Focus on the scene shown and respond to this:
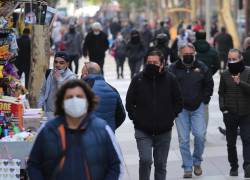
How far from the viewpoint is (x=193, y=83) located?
434 inches

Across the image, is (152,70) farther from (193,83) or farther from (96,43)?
(96,43)

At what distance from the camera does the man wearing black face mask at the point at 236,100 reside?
10875mm

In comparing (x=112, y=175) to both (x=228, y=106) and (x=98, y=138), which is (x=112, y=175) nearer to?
(x=98, y=138)

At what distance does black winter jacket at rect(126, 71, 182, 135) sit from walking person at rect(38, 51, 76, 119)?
44.7 inches

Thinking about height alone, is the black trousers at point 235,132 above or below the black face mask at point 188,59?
below

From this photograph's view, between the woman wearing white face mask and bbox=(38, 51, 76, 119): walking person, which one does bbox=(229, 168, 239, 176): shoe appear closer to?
bbox=(38, 51, 76, 119): walking person

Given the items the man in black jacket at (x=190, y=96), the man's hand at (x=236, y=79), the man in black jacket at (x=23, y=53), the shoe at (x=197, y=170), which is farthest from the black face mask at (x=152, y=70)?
the man in black jacket at (x=23, y=53)

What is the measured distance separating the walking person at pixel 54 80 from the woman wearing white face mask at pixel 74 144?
4347 millimetres

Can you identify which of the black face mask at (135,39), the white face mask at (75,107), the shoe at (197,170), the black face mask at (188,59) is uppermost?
the white face mask at (75,107)

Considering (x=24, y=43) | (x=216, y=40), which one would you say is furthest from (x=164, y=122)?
(x=216, y=40)

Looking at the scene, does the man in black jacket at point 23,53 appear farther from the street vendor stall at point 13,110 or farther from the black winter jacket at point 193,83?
the black winter jacket at point 193,83

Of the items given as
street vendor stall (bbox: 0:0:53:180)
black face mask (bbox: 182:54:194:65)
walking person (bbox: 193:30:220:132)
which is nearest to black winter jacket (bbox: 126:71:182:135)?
street vendor stall (bbox: 0:0:53:180)

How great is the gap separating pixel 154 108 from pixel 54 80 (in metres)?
1.74

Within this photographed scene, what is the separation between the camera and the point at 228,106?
430 inches
